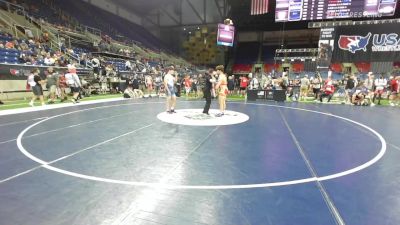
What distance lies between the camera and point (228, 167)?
13.5 feet

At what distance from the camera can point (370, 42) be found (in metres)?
26.5

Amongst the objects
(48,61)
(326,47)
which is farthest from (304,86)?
(48,61)

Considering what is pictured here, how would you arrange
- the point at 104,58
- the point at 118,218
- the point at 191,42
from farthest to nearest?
1. the point at 191,42
2. the point at 104,58
3. the point at 118,218

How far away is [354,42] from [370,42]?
159 centimetres

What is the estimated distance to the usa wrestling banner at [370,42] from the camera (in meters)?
25.8

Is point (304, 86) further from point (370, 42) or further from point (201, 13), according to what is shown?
point (201, 13)

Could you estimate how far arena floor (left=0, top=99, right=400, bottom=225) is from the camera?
2730 millimetres

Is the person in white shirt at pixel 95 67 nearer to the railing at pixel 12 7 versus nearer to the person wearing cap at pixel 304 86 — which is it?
the railing at pixel 12 7

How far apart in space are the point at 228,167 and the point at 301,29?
37447 mm

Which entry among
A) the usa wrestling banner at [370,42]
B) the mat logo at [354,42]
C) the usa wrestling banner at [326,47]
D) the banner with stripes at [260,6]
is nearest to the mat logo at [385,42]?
the usa wrestling banner at [370,42]

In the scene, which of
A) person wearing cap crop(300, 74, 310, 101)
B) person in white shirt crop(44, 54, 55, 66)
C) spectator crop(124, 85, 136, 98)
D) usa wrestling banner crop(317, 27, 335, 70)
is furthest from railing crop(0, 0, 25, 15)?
usa wrestling banner crop(317, 27, 335, 70)

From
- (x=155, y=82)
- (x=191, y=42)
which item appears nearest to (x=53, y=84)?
(x=155, y=82)

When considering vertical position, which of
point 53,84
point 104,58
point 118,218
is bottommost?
point 118,218

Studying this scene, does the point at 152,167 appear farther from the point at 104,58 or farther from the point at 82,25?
the point at 82,25
